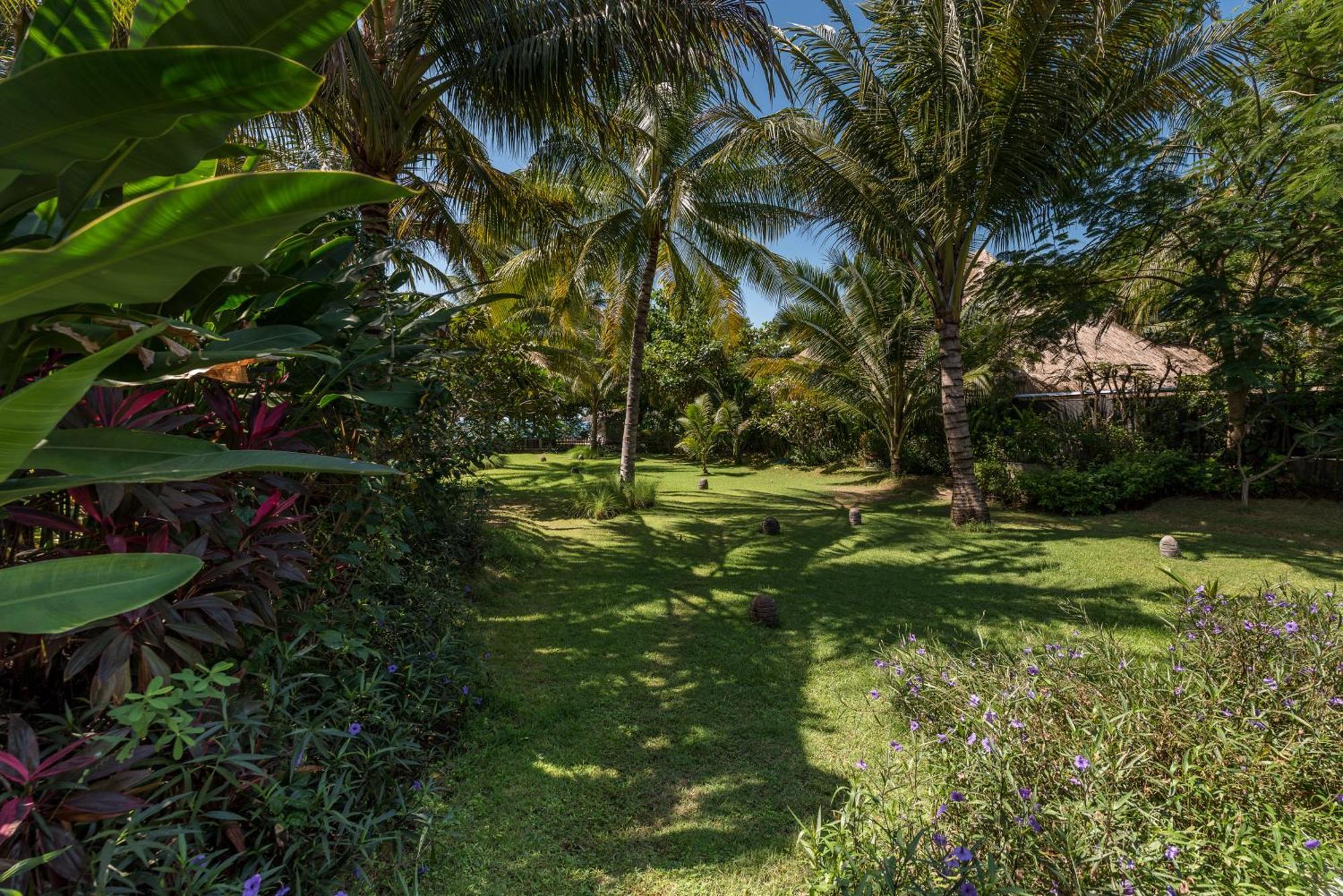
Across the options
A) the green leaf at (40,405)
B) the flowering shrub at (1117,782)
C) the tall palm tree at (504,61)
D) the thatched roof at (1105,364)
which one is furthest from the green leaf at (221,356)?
the thatched roof at (1105,364)

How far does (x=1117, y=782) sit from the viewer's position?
5.78ft

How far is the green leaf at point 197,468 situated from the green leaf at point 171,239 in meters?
0.35

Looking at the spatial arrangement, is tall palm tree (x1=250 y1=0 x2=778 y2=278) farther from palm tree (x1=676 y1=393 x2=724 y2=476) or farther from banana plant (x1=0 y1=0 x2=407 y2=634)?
palm tree (x1=676 y1=393 x2=724 y2=476)

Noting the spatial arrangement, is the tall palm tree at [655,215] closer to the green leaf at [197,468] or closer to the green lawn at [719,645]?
the green lawn at [719,645]

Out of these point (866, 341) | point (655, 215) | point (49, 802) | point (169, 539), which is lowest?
point (49, 802)

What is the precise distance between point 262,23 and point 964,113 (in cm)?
790

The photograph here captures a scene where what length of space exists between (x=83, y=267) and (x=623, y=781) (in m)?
2.63

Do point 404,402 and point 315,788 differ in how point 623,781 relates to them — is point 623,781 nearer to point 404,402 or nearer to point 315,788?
point 315,788

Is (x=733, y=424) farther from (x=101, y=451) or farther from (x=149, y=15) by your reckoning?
(x=149, y=15)

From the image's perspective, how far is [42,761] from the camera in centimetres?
118

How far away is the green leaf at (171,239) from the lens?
2.20 ft

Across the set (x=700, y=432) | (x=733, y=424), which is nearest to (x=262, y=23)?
(x=700, y=432)

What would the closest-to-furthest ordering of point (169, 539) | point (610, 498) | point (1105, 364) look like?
point (169, 539), point (610, 498), point (1105, 364)

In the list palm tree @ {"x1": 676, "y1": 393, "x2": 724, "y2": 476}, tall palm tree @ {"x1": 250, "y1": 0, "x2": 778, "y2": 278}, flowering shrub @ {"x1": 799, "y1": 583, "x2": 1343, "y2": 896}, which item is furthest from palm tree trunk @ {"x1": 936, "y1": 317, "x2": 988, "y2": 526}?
palm tree @ {"x1": 676, "y1": 393, "x2": 724, "y2": 476}
